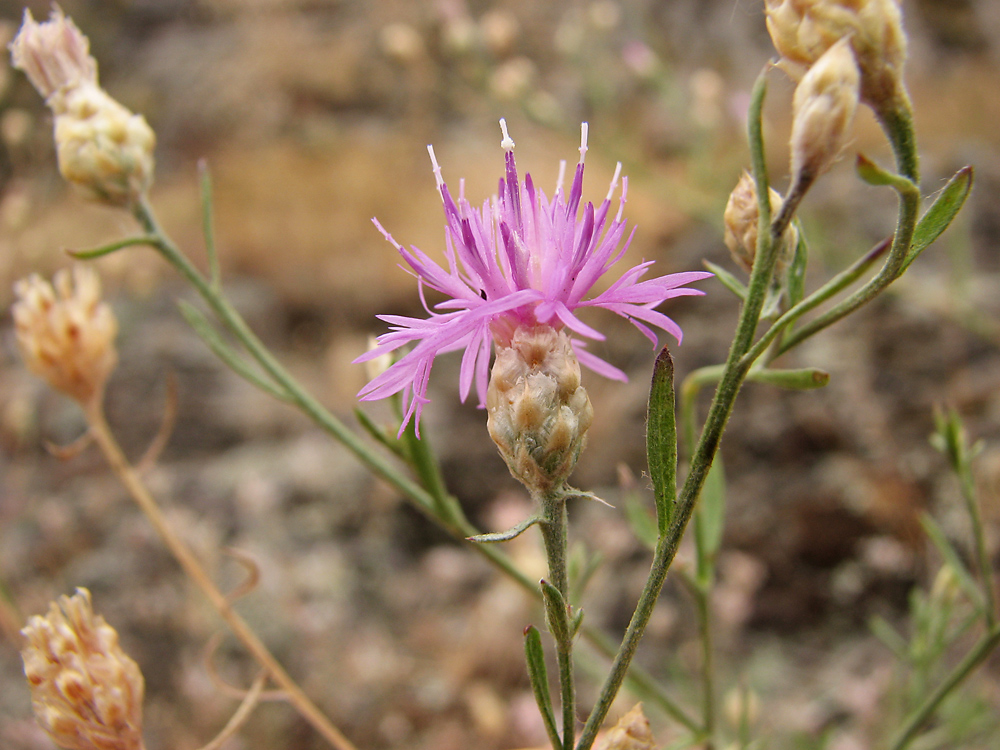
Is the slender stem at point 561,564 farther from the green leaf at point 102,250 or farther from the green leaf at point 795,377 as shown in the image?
the green leaf at point 102,250

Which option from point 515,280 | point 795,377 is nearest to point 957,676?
point 795,377

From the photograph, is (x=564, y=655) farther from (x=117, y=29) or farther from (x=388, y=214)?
(x=117, y=29)

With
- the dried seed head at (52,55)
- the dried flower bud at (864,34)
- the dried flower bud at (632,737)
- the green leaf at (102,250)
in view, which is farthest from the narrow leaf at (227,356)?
the dried flower bud at (864,34)

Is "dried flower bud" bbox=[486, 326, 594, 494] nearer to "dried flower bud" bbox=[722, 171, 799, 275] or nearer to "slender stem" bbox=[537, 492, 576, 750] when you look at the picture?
"slender stem" bbox=[537, 492, 576, 750]

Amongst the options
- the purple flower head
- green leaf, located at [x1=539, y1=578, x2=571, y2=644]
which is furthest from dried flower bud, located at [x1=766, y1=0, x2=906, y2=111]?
green leaf, located at [x1=539, y1=578, x2=571, y2=644]

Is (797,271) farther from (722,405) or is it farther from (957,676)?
(957,676)

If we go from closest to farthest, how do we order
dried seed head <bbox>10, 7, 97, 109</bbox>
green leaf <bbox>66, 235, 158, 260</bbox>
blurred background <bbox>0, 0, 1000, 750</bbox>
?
1. green leaf <bbox>66, 235, 158, 260</bbox>
2. dried seed head <bbox>10, 7, 97, 109</bbox>
3. blurred background <bbox>0, 0, 1000, 750</bbox>
